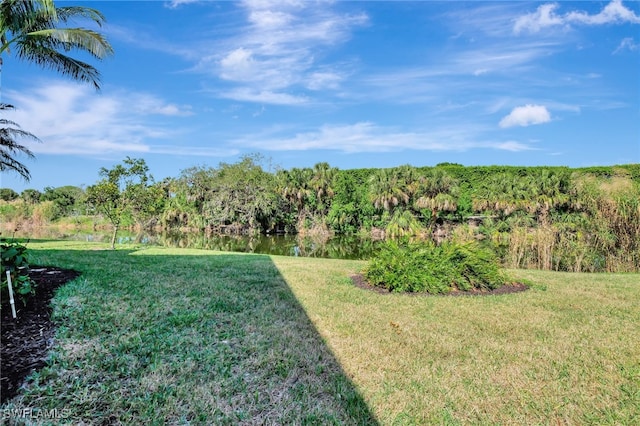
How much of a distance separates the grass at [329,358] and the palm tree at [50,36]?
728 cm

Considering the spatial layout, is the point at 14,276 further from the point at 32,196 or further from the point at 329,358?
the point at 32,196

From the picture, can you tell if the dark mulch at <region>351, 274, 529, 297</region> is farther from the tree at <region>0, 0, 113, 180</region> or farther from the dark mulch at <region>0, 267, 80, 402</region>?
the tree at <region>0, 0, 113, 180</region>

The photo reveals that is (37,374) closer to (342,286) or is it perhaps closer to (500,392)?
(500,392)

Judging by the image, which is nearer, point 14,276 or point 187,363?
point 187,363

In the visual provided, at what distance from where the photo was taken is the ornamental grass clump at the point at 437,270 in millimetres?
6578

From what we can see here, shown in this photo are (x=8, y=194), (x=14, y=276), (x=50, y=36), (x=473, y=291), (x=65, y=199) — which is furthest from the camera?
(x=8, y=194)

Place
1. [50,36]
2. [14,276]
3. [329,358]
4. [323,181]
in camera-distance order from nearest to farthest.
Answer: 1. [329,358]
2. [14,276]
3. [50,36]
4. [323,181]

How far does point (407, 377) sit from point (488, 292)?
3.98 metres

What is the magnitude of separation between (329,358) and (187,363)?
133 centimetres

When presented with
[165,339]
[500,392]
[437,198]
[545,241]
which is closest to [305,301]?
[165,339]

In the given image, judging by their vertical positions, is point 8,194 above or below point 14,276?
above

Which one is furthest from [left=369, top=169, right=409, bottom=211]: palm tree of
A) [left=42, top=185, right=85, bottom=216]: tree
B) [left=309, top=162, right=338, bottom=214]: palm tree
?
[left=42, top=185, right=85, bottom=216]: tree

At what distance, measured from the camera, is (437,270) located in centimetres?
677

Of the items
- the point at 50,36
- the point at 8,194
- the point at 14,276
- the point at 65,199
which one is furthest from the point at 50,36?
the point at 8,194
